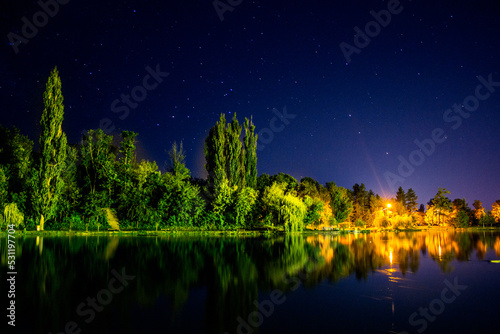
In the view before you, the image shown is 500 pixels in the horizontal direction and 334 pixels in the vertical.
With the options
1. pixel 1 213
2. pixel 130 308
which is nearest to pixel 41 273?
pixel 130 308

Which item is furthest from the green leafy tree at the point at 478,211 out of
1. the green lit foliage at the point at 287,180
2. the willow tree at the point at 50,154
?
the willow tree at the point at 50,154

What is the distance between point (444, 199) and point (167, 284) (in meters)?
72.4

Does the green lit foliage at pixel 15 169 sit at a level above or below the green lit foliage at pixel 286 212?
above

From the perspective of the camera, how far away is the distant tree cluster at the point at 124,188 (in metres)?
31.0

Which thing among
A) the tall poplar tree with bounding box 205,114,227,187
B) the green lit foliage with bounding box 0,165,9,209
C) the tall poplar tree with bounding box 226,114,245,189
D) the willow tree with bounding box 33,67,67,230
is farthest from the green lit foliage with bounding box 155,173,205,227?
the green lit foliage with bounding box 0,165,9,209

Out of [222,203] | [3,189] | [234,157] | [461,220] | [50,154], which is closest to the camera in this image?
[3,189]

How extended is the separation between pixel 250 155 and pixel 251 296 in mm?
33953

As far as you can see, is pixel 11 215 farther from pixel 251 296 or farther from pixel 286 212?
pixel 251 296

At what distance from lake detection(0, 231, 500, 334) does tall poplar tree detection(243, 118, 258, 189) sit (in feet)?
88.9

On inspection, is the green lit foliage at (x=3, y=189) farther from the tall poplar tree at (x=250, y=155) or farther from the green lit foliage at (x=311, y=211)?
the green lit foliage at (x=311, y=211)

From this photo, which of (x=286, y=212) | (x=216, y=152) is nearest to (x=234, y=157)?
(x=216, y=152)

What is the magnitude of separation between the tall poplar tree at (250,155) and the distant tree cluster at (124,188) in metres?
0.13

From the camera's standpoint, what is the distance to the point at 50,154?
31.2 metres

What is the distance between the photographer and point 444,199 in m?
68.1
